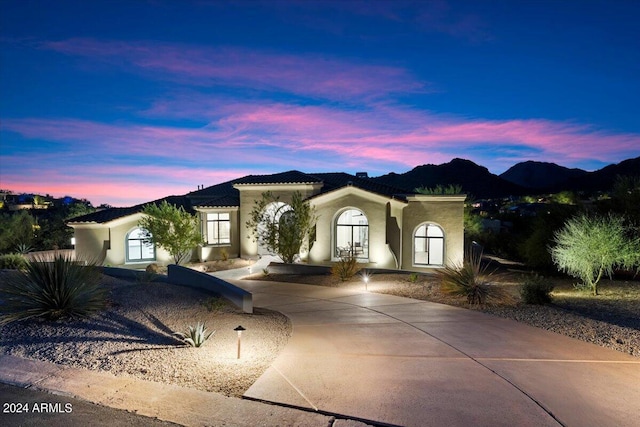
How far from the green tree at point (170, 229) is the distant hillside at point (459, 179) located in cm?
4929

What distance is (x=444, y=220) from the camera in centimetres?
2023

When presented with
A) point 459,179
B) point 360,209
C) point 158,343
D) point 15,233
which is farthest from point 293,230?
point 459,179

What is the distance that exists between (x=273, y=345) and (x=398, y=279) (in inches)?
331

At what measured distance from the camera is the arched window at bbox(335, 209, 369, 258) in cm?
2100

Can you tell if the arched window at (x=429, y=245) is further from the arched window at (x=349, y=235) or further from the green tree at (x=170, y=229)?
the green tree at (x=170, y=229)

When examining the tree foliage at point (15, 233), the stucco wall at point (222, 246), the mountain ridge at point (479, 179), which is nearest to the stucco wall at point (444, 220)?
the stucco wall at point (222, 246)

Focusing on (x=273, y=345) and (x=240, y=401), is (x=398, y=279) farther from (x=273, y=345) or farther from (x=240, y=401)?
(x=240, y=401)

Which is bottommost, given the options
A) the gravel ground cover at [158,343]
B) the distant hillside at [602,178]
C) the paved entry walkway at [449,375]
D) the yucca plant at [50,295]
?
the paved entry walkway at [449,375]

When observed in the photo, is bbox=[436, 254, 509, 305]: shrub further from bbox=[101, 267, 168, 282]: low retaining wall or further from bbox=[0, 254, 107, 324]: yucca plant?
bbox=[101, 267, 168, 282]: low retaining wall

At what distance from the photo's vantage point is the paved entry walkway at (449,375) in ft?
16.8

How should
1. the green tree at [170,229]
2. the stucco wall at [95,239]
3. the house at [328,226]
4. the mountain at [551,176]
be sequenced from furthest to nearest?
the mountain at [551,176] → the stucco wall at [95,239] → the green tree at [170,229] → the house at [328,226]

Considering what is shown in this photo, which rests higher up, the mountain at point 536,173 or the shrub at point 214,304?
the mountain at point 536,173

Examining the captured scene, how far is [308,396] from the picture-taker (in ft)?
18.1

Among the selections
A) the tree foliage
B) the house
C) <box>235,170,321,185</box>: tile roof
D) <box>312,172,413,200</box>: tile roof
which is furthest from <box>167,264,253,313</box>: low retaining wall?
the tree foliage
